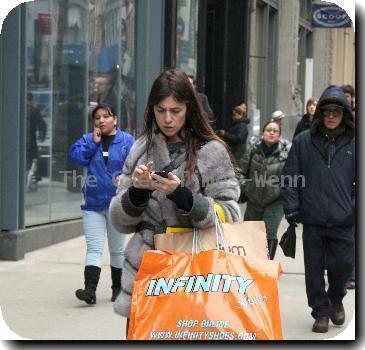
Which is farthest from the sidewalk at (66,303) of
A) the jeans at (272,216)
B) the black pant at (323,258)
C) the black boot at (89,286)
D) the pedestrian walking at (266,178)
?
the pedestrian walking at (266,178)

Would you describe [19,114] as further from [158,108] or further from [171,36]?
[158,108]

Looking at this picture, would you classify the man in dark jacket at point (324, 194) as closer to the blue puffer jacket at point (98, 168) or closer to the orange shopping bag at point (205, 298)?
the blue puffer jacket at point (98, 168)

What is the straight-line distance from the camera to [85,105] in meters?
12.5

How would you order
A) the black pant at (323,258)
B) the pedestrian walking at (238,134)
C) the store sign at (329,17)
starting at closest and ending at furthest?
the black pant at (323,258) < the pedestrian walking at (238,134) < the store sign at (329,17)

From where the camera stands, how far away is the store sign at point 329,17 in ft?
69.5

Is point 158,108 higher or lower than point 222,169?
higher

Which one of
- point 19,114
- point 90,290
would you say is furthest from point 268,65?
point 90,290

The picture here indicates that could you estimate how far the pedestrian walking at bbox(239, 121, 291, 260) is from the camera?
9.13 meters

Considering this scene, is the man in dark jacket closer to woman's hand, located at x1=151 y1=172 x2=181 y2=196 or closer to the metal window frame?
woman's hand, located at x1=151 y1=172 x2=181 y2=196

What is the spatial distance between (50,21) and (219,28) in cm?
851

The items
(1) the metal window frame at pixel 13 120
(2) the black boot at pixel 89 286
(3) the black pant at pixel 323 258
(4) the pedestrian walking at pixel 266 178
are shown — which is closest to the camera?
(3) the black pant at pixel 323 258

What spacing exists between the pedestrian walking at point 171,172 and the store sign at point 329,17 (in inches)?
672

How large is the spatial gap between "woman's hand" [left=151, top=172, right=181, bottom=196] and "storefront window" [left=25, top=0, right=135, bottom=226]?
662 cm

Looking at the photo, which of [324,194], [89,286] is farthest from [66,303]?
[324,194]
